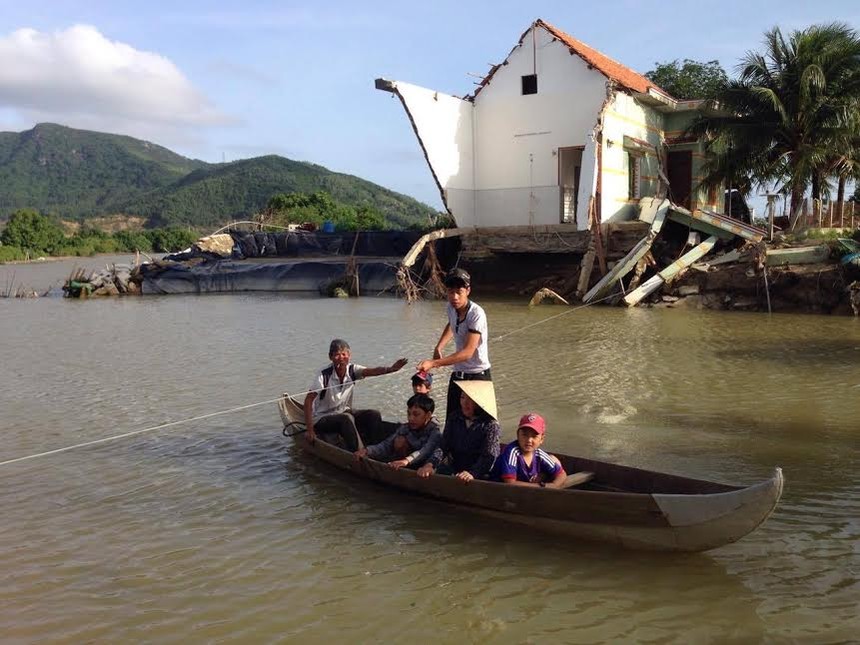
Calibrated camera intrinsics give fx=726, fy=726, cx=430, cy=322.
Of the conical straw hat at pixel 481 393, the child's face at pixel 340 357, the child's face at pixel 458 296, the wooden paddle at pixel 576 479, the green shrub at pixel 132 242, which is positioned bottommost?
the wooden paddle at pixel 576 479

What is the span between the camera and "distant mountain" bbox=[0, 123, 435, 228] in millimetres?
112438

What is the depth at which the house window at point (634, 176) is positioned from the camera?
23422 millimetres

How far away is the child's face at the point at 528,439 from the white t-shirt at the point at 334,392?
228cm

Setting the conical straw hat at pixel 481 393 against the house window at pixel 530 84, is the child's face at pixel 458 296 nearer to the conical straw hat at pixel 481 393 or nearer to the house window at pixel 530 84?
the conical straw hat at pixel 481 393

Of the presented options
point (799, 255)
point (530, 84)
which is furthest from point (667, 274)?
point (530, 84)

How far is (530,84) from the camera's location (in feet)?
78.4

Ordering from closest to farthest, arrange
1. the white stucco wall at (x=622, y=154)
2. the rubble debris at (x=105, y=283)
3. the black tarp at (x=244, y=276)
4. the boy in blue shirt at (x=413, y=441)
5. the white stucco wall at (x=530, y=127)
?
the boy in blue shirt at (x=413, y=441), the white stucco wall at (x=622, y=154), the white stucco wall at (x=530, y=127), the black tarp at (x=244, y=276), the rubble debris at (x=105, y=283)

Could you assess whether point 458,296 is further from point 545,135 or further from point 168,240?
point 168,240

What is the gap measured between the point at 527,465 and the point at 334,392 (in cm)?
254

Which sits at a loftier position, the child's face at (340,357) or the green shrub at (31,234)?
the green shrub at (31,234)

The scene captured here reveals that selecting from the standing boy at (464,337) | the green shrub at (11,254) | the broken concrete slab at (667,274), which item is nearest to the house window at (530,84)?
the broken concrete slab at (667,274)

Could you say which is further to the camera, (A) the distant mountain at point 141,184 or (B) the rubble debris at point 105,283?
(A) the distant mountain at point 141,184

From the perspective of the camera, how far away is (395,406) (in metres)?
9.81

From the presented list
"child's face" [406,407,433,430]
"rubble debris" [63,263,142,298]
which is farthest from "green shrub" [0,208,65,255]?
"child's face" [406,407,433,430]
